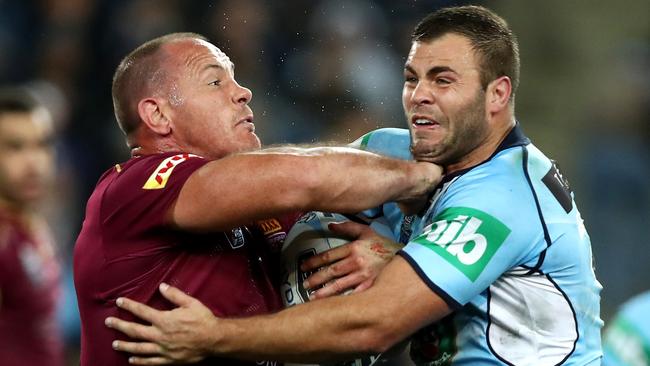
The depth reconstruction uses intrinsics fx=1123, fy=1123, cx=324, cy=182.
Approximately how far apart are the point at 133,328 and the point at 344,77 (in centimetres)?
504

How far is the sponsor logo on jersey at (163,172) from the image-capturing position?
159 inches

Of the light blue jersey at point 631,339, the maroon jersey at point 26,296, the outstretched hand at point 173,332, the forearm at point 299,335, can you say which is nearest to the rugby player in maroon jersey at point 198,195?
the outstretched hand at point 173,332

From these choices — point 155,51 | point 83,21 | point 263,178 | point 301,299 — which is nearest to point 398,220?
point 301,299

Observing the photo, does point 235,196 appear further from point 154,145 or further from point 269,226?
point 154,145

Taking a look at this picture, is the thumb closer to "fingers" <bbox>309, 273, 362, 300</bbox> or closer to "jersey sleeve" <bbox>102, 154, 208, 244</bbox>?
"jersey sleeve" <bbox>102, 154, 208, 244</bbox>

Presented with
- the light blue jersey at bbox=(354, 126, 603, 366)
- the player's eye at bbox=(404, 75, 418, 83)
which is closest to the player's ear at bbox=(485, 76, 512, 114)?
the light blue jersey at bbox=(354, 126, 603, 366)

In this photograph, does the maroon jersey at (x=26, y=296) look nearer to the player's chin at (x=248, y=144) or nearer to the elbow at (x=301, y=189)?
the player's chin at (x=248, y=144)

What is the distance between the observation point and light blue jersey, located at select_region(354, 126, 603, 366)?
389cm

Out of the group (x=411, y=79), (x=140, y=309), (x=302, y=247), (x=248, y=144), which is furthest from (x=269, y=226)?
(x=411, y=79)

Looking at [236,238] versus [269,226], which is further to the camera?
[269,226]

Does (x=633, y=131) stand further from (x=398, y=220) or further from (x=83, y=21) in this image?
(x=398, y=220)

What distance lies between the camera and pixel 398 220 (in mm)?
4578

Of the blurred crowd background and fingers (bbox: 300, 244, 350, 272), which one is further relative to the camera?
the blurred crowd background

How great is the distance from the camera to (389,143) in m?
4.72
